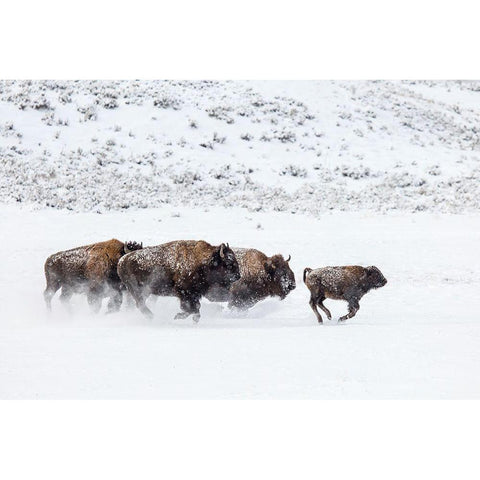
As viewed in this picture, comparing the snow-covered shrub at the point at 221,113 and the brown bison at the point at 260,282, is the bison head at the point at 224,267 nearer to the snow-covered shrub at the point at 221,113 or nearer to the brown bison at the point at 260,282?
the brown bison at the point at 260,282

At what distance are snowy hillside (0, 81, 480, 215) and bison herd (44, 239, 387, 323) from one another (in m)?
11.7

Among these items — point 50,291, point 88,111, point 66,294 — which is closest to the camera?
point 66,294

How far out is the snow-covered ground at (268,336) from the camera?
21.2ft

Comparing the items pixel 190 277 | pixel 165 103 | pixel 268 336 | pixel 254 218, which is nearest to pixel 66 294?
pixel 190 277

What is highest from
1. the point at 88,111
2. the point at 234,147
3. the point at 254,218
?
the point at 88,111

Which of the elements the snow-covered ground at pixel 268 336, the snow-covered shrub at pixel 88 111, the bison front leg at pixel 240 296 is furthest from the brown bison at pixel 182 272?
the snow-covered shrub at pixel 88 111

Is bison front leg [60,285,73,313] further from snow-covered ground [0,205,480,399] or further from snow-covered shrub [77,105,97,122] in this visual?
snow-covered shrub [77,105,97,122]

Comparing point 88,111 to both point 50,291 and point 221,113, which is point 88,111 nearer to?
point 221,113

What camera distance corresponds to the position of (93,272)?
1154 centimetres

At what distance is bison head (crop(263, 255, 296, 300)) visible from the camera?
455 inches

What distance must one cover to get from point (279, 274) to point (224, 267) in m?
1.32

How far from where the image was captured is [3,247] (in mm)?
17875

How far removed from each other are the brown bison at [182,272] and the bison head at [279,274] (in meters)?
1.09

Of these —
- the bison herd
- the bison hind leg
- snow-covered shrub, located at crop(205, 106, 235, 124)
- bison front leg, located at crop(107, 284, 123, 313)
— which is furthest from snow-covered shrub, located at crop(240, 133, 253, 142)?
bison front leg, located at crop(107, 284, 123, 313)
